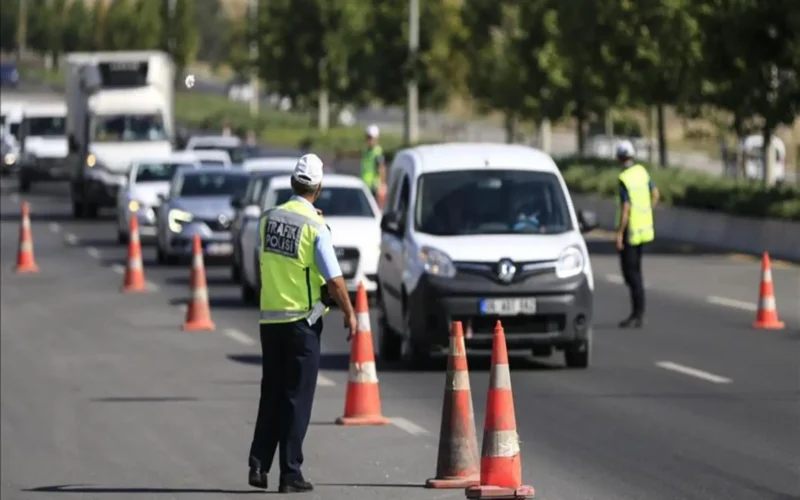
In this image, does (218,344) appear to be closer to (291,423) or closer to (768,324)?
(768,324)

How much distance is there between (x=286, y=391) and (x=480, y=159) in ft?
23.7

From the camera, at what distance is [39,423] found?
1472 cm

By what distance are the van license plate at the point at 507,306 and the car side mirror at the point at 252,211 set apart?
929cm

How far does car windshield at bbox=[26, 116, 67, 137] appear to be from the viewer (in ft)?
204

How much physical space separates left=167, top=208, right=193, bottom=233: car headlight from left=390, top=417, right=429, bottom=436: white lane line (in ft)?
54.2

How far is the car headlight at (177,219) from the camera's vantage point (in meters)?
30.4

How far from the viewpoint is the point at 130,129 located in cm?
4622

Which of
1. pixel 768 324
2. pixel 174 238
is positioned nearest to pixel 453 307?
pixel 768 324

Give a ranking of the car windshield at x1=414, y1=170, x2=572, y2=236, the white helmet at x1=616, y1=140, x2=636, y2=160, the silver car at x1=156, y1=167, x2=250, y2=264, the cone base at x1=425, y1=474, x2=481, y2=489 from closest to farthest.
→ the cone base at x1=425, y1=474, x2=481, y2=489 → the car windshield at x1=414, y1=170, x2=572, y2=236 → the white helmet at x1=616, y1=140, x2=636, y2=160 → the silver car at x1=156, y1=167, x2=250, y2=264

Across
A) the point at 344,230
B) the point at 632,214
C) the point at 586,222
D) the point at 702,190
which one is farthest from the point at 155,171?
the point at 586,222

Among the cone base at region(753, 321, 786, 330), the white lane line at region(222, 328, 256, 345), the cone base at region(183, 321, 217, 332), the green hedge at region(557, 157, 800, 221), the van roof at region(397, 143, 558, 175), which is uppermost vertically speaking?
the van roof at region(397, 143, 558, 175)

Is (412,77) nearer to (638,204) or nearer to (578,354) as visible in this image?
(638,204)

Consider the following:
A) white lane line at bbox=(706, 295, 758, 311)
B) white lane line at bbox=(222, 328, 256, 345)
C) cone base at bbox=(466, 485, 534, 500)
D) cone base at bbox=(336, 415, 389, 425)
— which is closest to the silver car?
white lane line at bbox=(706, 295, 758, 311)

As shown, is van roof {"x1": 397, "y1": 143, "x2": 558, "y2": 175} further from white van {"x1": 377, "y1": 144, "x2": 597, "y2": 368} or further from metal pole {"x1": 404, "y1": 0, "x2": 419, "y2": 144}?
metal pole {"x1": 404, "y1": 0, "x2": 419, "y2": 144}
